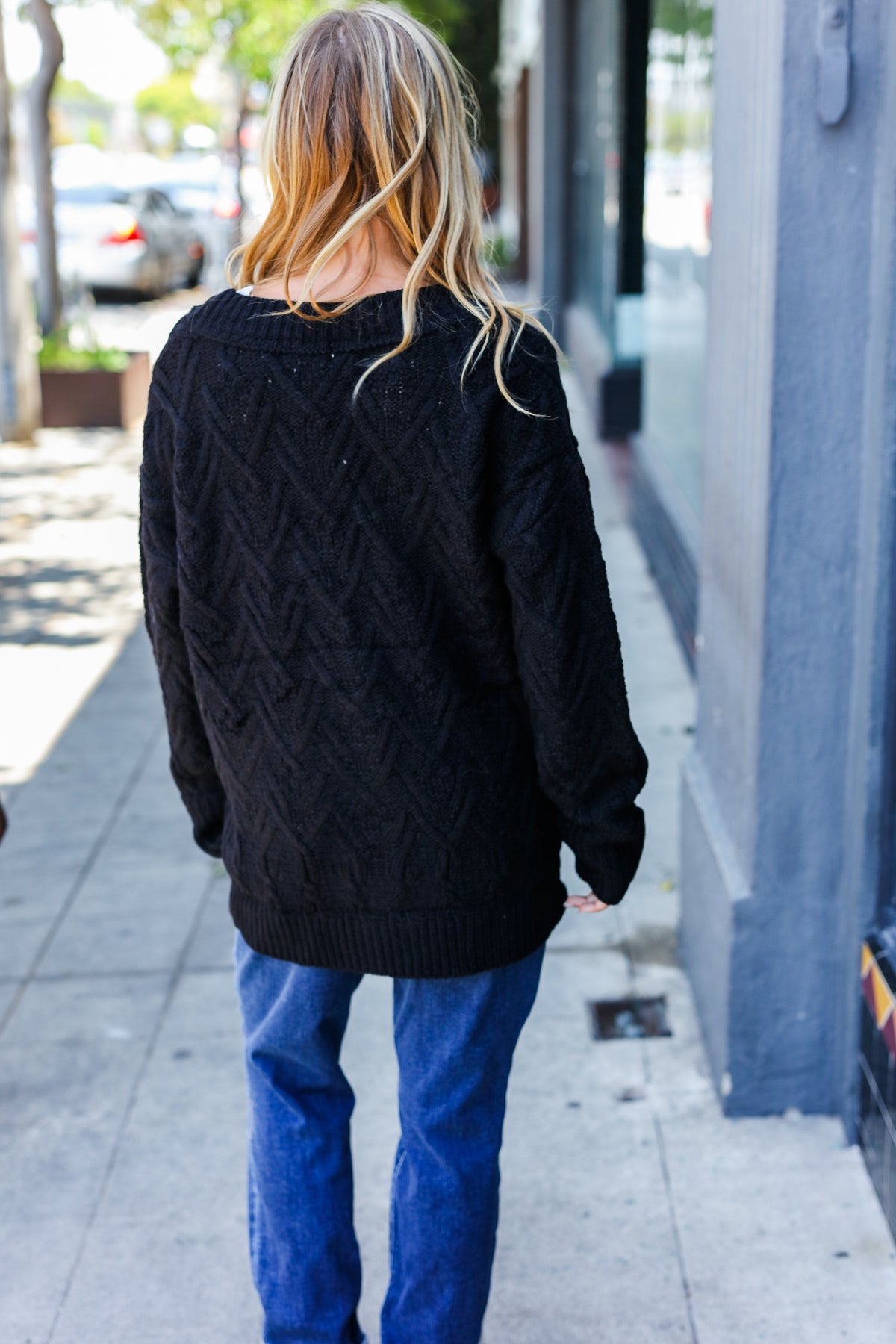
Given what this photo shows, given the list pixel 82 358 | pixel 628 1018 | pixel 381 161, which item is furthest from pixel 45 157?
pixel 381 161

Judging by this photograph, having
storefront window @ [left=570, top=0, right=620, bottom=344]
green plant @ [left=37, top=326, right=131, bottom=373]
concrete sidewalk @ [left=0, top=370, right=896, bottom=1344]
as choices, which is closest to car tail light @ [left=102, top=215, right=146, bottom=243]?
storefront window @ [left=570, top=0, right=620, bottom=344]

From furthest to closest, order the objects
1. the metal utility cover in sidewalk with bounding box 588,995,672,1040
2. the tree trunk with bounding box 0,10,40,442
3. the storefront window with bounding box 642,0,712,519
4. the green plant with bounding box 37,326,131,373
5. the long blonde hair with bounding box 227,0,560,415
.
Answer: the green plant with bounding box 37,326,131,373 < the tree trunk with bounding box 0,10,40,442 < the storefront window with bounding box 642,0,712,519 < the metal utility cover in sidewalk with bounding box 588,995,672,1040 < the long blonde hair with bounding box 227,0,560,415

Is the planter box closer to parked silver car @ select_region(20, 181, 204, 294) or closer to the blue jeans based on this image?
parked silver car @ select_region(20, 181, 204, 294)

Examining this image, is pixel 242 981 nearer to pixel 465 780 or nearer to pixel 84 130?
pixel 465 780

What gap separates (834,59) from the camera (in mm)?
2588

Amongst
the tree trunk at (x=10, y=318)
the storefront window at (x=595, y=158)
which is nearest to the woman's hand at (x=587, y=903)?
the storefront window at (x=595, y=158)

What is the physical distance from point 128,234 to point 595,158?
11047 millimetres

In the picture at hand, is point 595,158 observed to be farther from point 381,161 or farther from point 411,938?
point 411,938

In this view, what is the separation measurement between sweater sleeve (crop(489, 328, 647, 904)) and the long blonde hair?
0.15ft

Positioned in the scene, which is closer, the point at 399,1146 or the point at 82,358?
the point at 399,1146

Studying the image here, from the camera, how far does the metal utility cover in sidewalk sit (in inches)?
139

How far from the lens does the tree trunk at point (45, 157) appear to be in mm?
12352

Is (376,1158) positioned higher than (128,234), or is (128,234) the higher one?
(128,234)

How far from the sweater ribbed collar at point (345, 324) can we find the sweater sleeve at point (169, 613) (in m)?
0.11
